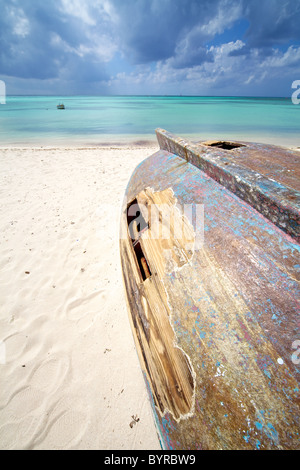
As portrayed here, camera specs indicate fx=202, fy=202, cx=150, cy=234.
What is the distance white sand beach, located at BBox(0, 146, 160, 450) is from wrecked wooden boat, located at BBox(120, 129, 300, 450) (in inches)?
29.8

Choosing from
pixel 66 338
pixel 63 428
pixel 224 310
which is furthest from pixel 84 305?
pixel 224 310

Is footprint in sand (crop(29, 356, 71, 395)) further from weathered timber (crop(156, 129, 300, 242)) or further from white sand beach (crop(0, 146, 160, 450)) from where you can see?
weathered timber (crop(156, 129, 300, 242))

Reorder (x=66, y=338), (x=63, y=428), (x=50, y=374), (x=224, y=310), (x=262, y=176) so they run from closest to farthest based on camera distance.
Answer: (x=224, y=310), (x=262, y=176), (x=63, y=428), (x=50, y=374), (x=66, y=338)

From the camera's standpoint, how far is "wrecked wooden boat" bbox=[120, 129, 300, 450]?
2.59ft

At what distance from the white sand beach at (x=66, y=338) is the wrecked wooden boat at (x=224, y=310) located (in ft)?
2.48

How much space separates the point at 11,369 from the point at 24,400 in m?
0.34

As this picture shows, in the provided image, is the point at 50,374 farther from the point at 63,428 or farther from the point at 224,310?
the point at 224,310

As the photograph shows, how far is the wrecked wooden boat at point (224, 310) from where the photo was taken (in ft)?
2.59

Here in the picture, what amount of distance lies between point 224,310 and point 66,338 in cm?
198

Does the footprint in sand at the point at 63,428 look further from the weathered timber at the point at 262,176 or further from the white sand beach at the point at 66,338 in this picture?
the weathered timber at the point at 262,176

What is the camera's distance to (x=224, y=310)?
98 cm

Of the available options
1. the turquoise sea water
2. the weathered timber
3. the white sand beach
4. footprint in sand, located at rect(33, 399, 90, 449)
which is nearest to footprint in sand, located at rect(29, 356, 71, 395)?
the white sand beach

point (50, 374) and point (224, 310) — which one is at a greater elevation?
point (224, 310)
